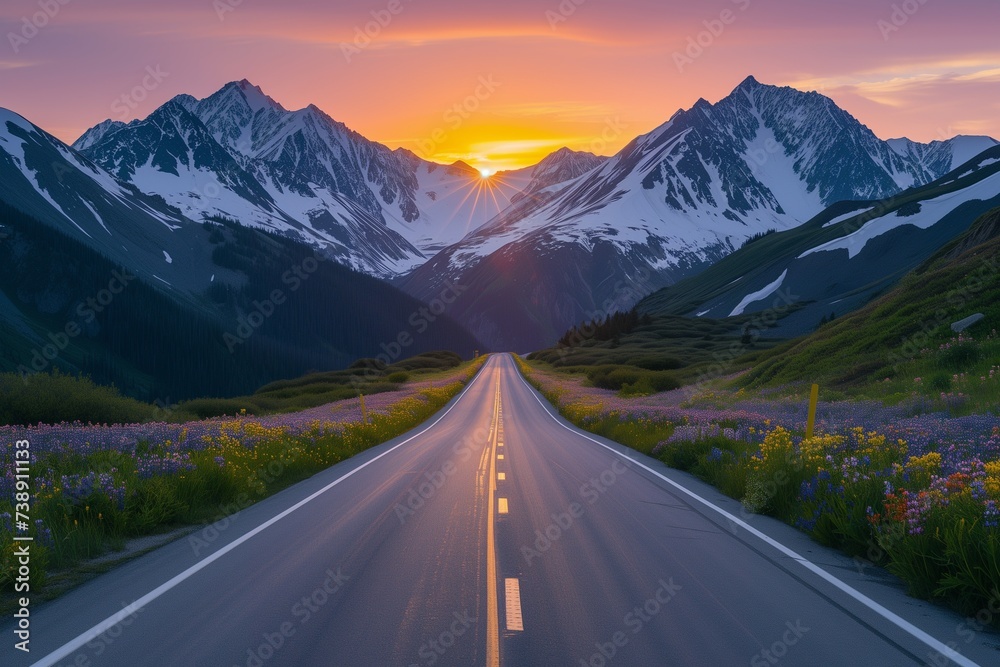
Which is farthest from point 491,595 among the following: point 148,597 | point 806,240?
point 806,240

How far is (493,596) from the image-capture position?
25.3 ft

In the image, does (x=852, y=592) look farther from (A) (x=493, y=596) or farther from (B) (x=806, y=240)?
(B) (x=806, y=240)

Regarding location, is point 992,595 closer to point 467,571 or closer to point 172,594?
point 467,571

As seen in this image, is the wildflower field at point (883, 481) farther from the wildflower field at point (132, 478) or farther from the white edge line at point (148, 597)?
the wildflower field at point (132, 478)

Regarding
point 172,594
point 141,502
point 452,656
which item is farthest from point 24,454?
point 452,656

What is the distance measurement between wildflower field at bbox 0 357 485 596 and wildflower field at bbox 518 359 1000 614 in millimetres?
9033

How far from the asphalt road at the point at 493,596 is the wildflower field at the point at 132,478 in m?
0.72

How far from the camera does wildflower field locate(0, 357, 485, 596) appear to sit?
9422 millimetres

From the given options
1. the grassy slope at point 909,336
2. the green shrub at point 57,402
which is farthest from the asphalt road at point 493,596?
the green shrub at point 57,402

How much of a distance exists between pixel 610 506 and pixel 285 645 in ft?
24.2

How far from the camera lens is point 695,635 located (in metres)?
6.70

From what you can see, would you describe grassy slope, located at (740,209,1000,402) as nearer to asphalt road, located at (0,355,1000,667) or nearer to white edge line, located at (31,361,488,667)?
asphalt road, located at (0,355,1000,667)

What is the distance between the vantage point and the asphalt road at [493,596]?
20.7 ft

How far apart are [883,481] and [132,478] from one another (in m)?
10.7
